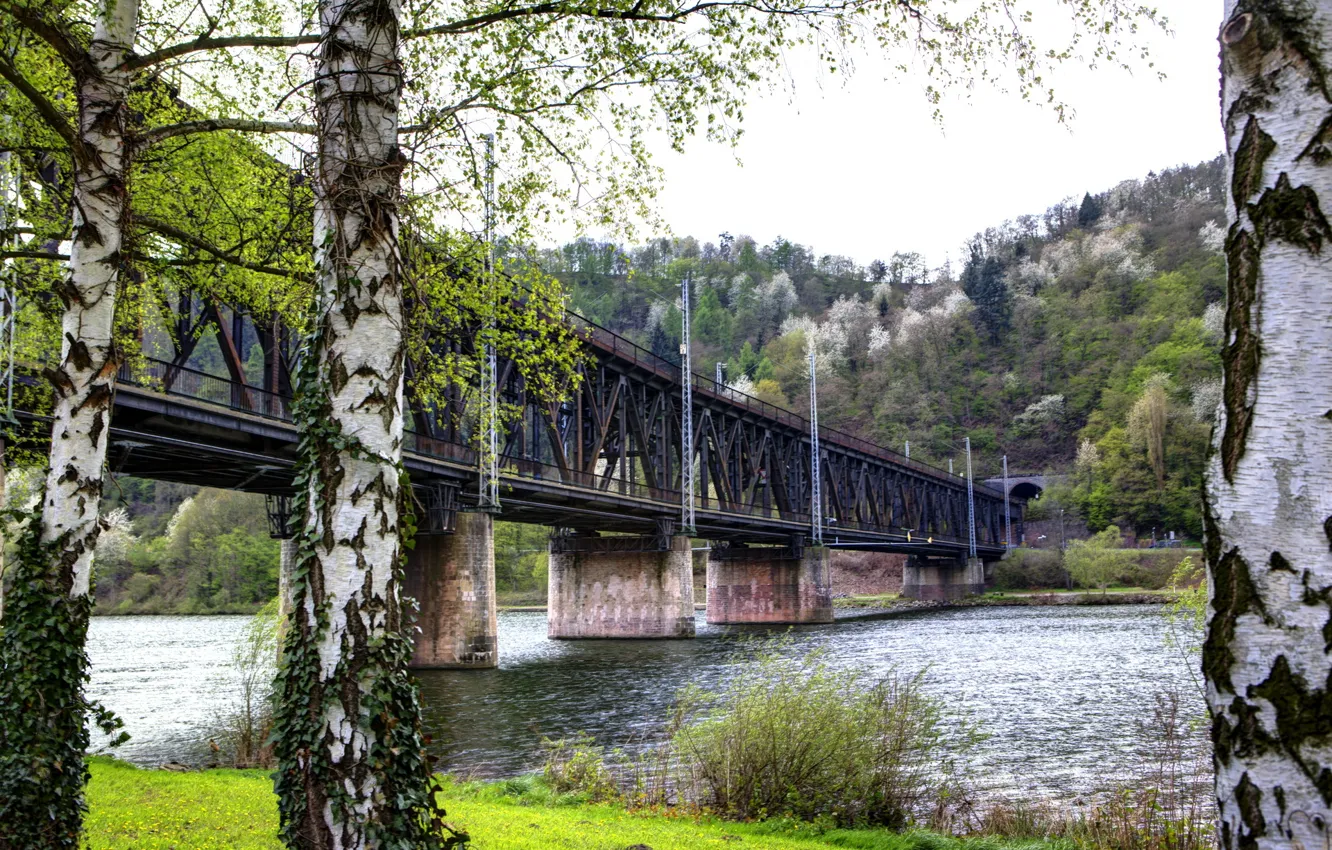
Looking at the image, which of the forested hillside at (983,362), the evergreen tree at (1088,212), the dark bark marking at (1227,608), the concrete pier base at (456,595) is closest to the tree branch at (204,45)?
the dark bark marking at (1227,608)

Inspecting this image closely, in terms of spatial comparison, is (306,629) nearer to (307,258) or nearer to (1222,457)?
(1222,457)

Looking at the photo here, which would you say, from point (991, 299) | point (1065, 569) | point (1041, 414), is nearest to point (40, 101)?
point (1065, 569)

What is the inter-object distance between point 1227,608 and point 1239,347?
0.83 meters

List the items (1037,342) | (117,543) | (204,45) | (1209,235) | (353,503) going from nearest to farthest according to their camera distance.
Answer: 1. (353,503)
2. (204,45)
3. (117,543)
4. (1209,235)
5. (1037,342)

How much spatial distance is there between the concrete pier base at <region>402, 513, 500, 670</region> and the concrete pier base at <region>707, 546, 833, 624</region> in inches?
1419

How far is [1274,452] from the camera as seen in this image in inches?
122

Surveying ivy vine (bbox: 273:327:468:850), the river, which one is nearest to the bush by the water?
the river

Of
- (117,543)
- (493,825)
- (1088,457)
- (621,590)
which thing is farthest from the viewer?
(1088,457)

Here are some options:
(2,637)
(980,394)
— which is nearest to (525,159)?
(2,637)

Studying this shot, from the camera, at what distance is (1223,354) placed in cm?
336

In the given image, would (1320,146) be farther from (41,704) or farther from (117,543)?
(117,543)

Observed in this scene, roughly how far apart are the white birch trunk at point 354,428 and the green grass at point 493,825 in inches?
150

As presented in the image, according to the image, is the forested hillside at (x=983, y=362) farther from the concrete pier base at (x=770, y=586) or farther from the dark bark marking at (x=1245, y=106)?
the dark bark marking at (x=1245, y=106)

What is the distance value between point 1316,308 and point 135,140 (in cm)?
883
